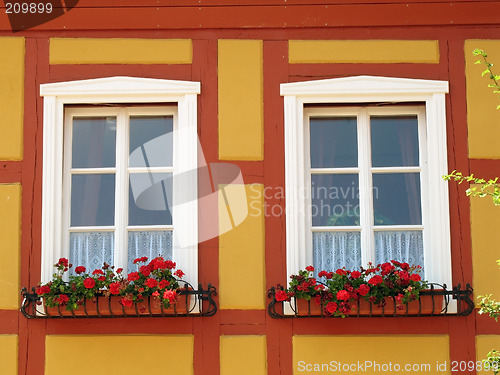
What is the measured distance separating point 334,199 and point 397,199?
1.58 feet

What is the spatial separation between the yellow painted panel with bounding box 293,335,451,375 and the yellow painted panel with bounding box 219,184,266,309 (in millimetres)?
516

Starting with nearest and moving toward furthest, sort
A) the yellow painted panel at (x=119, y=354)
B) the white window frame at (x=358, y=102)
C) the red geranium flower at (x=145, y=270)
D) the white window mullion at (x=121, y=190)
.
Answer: the red geranium flower at (x=145, y=270), the yellow painted panel at (x=119, y=354), the white window frame at (x=358, y=102), the white window mullion at (x=121, y=190)

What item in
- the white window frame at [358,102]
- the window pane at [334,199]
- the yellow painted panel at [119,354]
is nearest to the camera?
the yellow painted panel at [119,354]

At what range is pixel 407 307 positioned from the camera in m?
5.98

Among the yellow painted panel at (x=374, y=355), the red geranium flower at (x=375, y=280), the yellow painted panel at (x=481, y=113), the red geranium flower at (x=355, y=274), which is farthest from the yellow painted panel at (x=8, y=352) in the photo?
the yellow painted panel at (x=481, y=113)

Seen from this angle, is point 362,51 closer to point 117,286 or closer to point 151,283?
point 151,283

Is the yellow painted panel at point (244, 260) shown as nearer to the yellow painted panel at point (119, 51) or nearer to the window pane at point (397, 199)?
the window pane at point (397, 199)

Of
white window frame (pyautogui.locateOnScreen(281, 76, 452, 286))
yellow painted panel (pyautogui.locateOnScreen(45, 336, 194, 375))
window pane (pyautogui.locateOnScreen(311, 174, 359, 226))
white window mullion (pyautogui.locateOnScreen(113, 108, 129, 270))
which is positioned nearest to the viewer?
yellow painted panel (pyautogui.locateOnScreen(45, 336, 194, 375))

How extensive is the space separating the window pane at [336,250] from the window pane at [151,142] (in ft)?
4.25

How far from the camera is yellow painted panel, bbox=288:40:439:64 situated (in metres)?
6.46

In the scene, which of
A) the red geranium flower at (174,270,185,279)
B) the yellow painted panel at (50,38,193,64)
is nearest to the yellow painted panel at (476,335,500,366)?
the red geranium flower at (174,270,185,279)

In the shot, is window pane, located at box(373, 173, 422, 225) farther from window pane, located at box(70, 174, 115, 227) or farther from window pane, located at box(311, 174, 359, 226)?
window pane, located at box(70, 174, 115, 227)

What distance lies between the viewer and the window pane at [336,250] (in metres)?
6.34

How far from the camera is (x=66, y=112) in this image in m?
6.54
